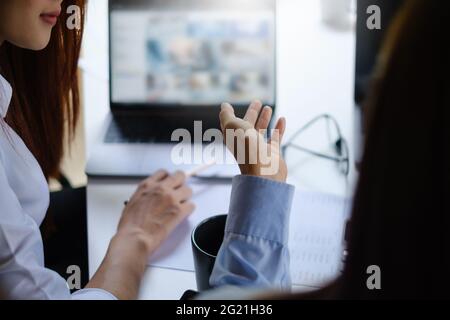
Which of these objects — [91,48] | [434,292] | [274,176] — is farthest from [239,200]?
[91,48]

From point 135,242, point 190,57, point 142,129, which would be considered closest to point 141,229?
point 135,242

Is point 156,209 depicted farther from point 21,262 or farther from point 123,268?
point 21,262

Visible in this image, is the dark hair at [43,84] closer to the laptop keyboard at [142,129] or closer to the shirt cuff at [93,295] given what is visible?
the laptop keyboard at [142,129]

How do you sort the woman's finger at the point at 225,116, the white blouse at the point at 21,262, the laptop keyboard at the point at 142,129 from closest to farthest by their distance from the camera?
the white blouse at the point at 21,262
the woman's finger at the point at 225,116
the laptop keyboard at the point at 142,129

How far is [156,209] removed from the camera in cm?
67

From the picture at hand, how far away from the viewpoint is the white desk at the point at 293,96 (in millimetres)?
663

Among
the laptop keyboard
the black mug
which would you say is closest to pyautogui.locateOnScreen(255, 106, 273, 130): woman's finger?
the black mug

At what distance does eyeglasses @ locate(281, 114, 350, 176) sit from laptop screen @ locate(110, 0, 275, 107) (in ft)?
0.26

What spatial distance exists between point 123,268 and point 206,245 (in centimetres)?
10

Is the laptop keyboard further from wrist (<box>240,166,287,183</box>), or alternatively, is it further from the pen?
wrist (<box>240,166,287,183</box>)

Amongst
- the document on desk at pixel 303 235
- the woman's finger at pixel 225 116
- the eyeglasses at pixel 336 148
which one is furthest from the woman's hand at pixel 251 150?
the eyeglasses at pixel 336 148

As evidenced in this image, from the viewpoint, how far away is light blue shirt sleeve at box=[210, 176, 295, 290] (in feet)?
1.57

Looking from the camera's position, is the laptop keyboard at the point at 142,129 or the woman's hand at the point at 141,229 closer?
the woman's hand at the point at 141,229

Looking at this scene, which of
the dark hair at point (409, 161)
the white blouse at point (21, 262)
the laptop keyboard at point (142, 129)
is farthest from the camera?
the laptop keyboard at point (142, 129)
